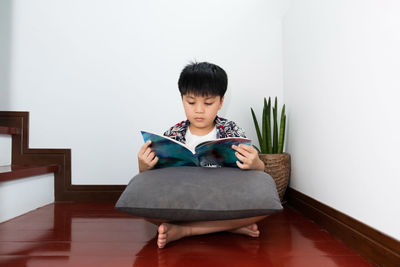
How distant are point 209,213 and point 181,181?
15cm

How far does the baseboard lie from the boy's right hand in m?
0.74

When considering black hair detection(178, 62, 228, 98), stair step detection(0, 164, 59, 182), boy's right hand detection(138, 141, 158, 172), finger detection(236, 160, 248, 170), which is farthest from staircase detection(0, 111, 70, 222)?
finger detection(236, 160, 248, 170)

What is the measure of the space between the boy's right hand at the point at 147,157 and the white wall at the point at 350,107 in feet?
2.38

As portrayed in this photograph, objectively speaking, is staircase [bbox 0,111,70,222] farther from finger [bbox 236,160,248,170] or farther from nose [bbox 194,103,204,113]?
finger [bbox 236,160,248,170]

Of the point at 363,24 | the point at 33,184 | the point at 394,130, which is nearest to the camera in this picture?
the point at 394,130

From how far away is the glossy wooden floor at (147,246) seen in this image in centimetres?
81

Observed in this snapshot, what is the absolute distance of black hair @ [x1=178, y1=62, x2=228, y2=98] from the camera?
3.71ft

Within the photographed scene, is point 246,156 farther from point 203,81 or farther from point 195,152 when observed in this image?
point 203,81

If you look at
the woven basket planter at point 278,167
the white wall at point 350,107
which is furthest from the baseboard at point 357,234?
the woven basket planter at point 278,167

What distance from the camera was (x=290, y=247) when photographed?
0.93 metres

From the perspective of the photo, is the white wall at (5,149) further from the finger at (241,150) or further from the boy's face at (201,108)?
the finger at (241,150)

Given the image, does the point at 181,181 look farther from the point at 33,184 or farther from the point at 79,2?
the point at 79,2

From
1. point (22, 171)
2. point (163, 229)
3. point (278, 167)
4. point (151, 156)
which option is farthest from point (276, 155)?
point (22, 171)

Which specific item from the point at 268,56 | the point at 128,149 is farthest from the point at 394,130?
the point at 128,149
